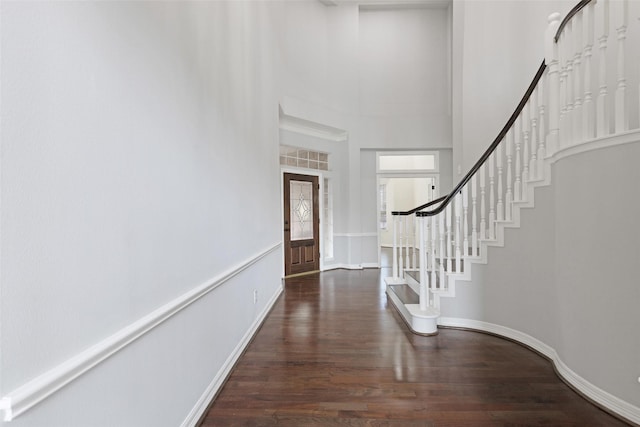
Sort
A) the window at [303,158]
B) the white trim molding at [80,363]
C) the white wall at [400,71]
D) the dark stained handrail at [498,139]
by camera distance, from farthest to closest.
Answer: the white wall at [400,71] → the window at [303,158] → the dark stained handrail at [498,139] → the white trim molding at [80,363]

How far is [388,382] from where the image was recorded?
92.8 inches

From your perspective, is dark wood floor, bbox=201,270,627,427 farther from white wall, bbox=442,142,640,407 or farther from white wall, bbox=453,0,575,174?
white wall, bbox=453,0,575,174

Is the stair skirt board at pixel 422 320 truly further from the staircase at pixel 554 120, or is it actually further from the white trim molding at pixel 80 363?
the white trim molding at pixel 80 363

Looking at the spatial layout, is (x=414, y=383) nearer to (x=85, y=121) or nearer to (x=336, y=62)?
(x=85, y=121)

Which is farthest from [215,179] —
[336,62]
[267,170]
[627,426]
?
[336,62]

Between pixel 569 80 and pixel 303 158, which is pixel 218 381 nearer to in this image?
pixel 569 80

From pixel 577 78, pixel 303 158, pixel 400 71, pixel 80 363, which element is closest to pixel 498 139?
pixel 577 78

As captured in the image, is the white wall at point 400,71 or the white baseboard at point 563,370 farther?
the white wall at point 400,71

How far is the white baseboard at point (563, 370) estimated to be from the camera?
1.93 metres

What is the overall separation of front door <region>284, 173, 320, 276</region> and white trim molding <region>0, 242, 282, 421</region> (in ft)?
14.7

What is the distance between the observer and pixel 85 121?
106 centimetres

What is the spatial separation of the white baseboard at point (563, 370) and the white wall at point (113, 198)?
2.49m

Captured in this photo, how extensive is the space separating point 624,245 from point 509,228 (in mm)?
1187

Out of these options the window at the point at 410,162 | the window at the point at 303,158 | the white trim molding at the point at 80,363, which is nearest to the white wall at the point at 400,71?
the window at the point at 410,162
